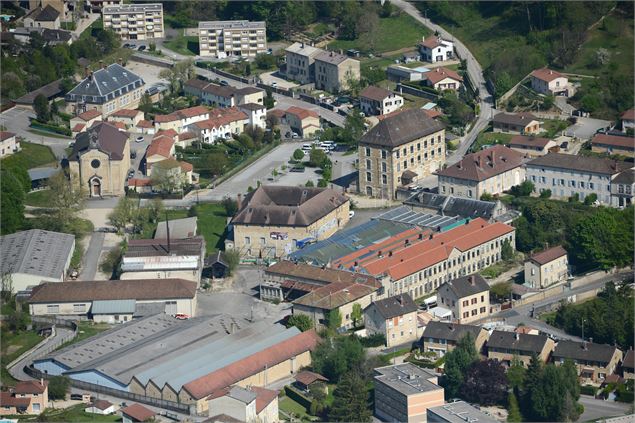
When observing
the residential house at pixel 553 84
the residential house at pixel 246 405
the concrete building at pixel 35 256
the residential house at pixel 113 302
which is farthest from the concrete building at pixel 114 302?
the residential house at pixel 553 84

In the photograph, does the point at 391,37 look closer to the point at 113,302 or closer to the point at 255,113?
the point at 255,113

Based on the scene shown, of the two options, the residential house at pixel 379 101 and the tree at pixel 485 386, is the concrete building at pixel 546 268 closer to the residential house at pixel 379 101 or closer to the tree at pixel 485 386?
the tree at pixel 485 386

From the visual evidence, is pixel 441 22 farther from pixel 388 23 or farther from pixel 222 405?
pixel 222 405

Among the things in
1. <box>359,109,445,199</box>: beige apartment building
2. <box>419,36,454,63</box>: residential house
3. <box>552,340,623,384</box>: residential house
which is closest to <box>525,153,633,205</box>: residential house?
<box>359,109,445,199</box>: beige apartment building

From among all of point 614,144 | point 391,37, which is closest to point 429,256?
point 614,144

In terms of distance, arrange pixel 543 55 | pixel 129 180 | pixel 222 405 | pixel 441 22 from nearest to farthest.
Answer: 1. pixel 222 405
2. pixel 129 180
3. pixel 543 55
4. pixel 441 22

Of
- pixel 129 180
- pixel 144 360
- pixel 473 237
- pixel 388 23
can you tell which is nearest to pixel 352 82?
pixel 388 23
